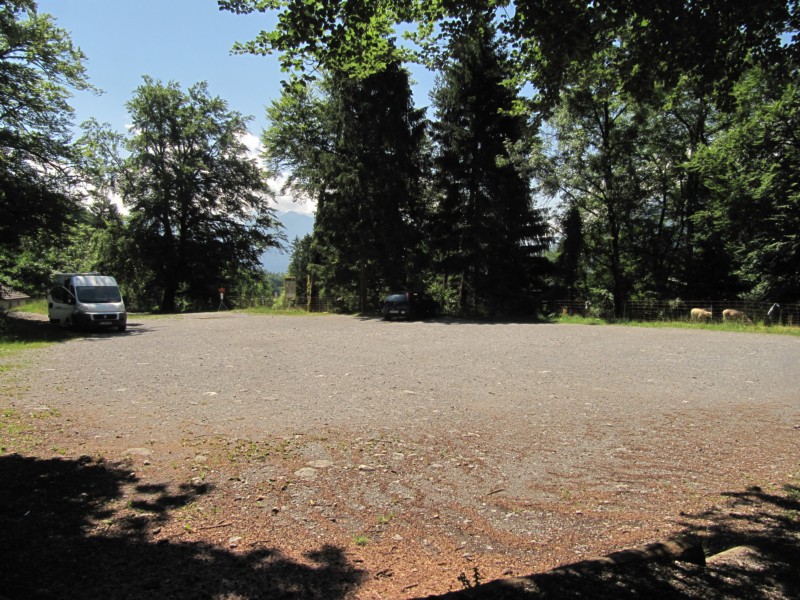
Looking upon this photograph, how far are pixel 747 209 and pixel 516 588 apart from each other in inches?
1311

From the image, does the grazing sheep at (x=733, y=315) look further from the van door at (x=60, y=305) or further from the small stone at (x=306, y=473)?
the van door at (x=60, y=305)

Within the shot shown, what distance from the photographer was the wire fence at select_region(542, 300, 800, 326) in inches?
929

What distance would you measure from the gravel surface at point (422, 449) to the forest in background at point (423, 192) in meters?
13.9

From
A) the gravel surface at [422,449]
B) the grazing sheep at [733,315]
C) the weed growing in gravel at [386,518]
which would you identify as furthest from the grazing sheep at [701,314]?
the weed growing in gravel at [386,518]

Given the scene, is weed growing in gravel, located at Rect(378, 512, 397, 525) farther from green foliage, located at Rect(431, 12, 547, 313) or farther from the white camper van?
green foliage, located at Rect(431, 12, 547, 313)

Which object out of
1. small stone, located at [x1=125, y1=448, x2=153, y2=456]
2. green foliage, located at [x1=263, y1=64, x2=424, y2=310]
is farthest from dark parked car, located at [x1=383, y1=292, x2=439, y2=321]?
small stone, located at [x1=125, y1=448, x2=153, y2=456]

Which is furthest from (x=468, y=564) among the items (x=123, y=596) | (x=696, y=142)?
(x=696, y=142)

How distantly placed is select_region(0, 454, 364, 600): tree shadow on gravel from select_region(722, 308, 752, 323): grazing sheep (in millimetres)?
26752

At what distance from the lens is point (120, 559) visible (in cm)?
322

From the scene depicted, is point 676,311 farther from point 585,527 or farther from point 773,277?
point 585,527

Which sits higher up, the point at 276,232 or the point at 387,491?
the point at 276,232

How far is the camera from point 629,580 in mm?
2674

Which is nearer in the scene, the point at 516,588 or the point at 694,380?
the point at 516,588

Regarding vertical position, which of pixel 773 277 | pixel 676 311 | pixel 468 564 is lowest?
pixel 468 564
